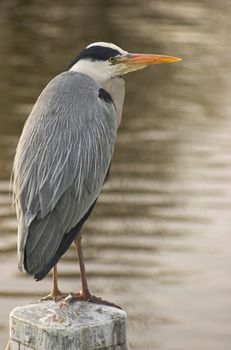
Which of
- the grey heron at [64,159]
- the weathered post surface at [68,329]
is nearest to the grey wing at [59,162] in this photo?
the grey heron at [64,159]

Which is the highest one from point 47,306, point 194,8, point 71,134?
point 71,134

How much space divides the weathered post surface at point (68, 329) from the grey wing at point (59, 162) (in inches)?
9.4

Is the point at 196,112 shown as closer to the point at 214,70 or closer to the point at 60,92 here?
the point at 214,70

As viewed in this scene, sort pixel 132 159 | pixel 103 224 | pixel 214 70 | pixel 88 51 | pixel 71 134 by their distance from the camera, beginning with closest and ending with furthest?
pixel 71 134
pixel 88 51
pixel 103 224
pixel 132 159
pixel 214 70

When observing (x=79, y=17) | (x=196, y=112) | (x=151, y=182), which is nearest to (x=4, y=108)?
(x=196, y=112)

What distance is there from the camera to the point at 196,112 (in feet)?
63.1

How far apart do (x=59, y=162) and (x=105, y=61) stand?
784 mm

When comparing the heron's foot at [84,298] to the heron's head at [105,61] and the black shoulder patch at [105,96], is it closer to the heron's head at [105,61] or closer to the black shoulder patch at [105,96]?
the black shoulder patch at [105,96]

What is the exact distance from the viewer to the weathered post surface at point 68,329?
4496mm

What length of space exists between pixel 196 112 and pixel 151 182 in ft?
16.0

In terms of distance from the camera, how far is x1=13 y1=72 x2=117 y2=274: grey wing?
16.3 ft

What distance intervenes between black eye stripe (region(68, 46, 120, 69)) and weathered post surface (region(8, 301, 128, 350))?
55.8 inches

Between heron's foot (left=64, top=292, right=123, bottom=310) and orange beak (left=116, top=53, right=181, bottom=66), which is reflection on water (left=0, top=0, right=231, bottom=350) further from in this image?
heron's foot (left=64, top=292, right=123, bottom=310)

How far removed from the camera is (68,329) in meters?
4.53
